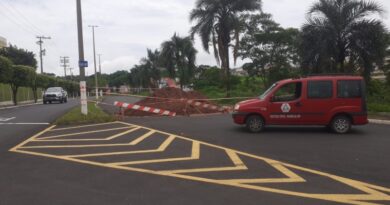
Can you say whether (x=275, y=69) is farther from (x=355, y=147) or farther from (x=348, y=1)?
(x=355, y=147)

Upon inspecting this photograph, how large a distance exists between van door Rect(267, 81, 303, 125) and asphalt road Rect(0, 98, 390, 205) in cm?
45

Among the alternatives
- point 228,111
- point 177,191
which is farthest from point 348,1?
point 177,191

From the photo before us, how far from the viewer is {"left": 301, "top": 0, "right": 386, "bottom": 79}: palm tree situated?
67.6ft

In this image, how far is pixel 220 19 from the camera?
102ft

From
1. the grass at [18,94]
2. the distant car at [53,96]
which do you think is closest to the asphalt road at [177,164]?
the distant car at [53,96]

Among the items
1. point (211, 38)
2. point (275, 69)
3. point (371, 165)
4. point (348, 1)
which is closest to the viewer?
point (371, 165)

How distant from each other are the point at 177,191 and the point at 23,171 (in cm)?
338

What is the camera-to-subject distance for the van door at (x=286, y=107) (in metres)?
13.5

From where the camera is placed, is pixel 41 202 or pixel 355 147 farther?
pixel 355 147

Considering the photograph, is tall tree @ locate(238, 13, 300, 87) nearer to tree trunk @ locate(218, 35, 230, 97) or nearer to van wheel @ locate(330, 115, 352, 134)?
tree trunk @ locate(218, 35, 230, 97)

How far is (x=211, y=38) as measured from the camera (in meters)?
31.5

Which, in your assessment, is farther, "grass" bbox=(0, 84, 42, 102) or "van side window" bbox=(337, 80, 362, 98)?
"grass" bbox=(0, 84, 42, 102)

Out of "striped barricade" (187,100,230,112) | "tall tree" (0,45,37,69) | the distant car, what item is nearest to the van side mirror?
"striped barricade" (187,100,230,112)

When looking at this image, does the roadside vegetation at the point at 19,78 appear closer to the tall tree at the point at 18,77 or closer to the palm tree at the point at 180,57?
the tall tree at the point at 18,77
